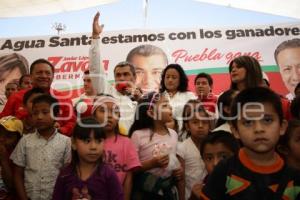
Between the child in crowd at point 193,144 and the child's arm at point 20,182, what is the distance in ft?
3.75

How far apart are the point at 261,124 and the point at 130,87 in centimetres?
190

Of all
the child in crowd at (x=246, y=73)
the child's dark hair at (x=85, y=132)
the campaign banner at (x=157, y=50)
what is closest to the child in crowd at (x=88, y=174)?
the child's dark hair at (x=85, y=132)

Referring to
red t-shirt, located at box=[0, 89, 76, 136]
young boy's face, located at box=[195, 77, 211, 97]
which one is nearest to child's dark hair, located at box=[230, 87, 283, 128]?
red t-shirt, located at box=[0, 89, 76, 136]

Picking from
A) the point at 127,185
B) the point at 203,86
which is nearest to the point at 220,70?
the point at 203,86

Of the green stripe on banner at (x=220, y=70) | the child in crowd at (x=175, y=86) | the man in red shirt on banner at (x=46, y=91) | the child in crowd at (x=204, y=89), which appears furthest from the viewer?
the green stripe on banner at (x=220, y=70)

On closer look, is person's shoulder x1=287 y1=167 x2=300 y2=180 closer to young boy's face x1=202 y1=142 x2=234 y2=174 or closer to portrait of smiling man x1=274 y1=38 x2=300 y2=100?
young boy's face x1=202 y1=142 x2=234 y2=174

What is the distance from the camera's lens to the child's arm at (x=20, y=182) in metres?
2.50

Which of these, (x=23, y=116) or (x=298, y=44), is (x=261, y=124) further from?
(x=298, y=44)

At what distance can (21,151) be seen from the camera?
8.51ft

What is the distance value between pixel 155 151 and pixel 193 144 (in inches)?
12.2

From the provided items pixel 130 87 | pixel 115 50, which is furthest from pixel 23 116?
pixel 115 50

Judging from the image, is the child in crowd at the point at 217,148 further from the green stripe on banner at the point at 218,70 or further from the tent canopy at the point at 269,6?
the tent canopy at the point at 269,6

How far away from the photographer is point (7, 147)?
2.83m

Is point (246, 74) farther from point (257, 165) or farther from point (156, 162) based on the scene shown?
point (257, 165)
